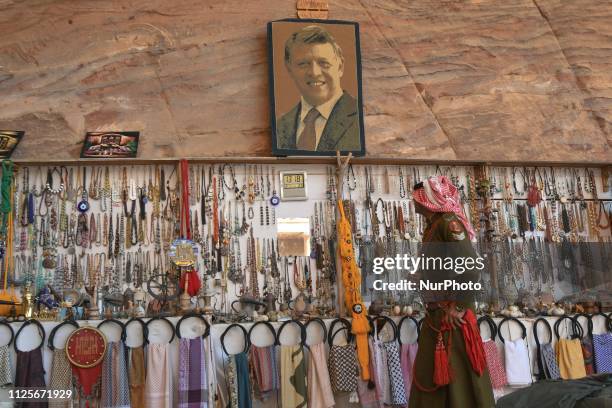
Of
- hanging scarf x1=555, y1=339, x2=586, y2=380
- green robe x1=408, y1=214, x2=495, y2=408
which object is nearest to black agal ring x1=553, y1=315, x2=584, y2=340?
hanging scarf x1=555, y1=339, x2=586, y2=380

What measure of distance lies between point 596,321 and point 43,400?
15.0ft

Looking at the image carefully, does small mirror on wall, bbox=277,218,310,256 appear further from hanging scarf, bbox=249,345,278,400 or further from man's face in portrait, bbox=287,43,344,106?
man's face in portrait, bbox=287,43,344,106

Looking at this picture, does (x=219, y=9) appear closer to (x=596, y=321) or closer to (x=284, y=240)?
(x=284, y=240)

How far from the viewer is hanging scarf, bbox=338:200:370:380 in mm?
5096

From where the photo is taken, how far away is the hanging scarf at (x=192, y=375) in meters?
4.77

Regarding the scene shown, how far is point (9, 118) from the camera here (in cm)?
554

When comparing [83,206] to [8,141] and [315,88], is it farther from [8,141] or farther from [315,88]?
[315,88]

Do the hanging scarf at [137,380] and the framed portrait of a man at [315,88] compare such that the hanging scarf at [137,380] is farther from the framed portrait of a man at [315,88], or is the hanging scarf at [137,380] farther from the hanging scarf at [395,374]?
the framed portrait of a man at [315,88]

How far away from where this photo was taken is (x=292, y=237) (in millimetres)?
5641

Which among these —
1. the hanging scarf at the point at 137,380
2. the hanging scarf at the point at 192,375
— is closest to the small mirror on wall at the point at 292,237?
the hanging scarf at the point at 192,375

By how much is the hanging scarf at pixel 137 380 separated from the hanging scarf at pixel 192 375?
29 centimetres

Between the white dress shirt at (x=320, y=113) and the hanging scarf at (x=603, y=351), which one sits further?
the white dress shirt at (x=320, y=113)

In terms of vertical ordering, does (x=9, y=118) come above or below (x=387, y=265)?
above

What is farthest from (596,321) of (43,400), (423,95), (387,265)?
(43,400)
